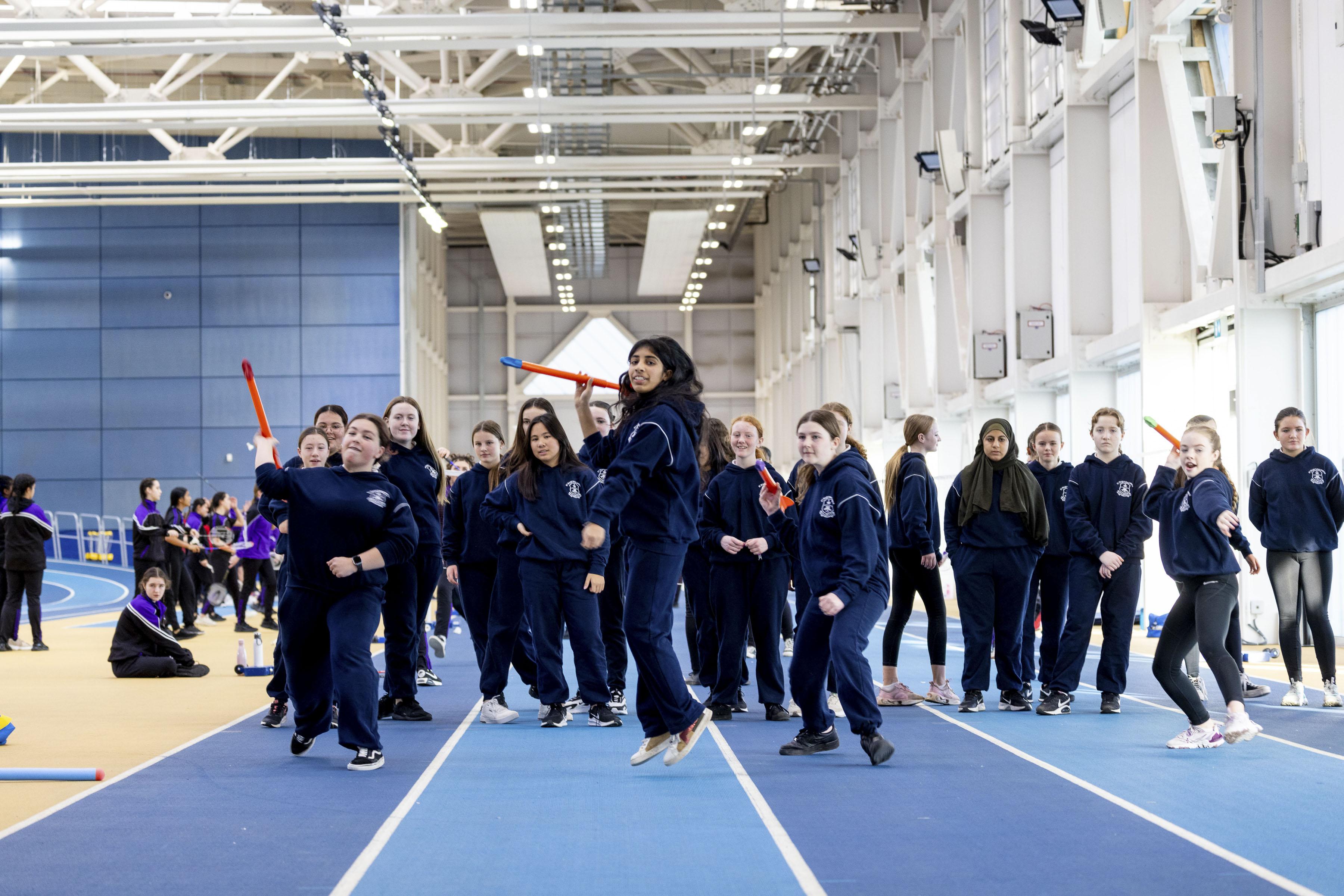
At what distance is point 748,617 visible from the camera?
8.44m

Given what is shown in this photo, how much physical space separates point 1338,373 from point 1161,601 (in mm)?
4002

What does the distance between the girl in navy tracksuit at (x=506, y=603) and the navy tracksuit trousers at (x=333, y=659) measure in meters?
1.26

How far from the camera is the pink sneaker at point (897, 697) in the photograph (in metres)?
8.98

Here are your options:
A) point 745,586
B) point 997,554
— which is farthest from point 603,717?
point 997,554

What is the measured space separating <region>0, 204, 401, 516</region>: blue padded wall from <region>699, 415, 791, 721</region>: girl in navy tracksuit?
2533cm

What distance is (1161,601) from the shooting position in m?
15.6

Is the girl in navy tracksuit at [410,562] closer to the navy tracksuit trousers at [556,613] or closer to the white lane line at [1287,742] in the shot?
the navy tracksuit trousers at [556,613]

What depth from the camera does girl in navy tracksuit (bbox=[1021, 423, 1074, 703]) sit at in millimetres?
8703

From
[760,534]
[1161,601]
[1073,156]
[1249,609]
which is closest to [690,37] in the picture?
[1073,156]

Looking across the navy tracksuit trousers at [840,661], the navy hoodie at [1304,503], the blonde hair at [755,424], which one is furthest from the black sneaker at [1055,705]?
the blonde hair at [755,424]

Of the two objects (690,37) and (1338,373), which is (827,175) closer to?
(690,37)

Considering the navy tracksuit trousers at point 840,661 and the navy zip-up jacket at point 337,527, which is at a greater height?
the navy zip-up jacket at point 337,527

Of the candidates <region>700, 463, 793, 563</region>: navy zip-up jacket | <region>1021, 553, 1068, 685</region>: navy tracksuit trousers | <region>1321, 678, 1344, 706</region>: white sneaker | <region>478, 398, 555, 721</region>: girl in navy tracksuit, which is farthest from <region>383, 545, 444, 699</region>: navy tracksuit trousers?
<region>1321, 678, 1344, 706</region>: white sneaker

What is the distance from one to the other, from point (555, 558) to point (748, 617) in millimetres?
1326
